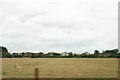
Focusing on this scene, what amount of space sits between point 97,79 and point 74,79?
1523 mm

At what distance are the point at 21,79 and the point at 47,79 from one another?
171 centimetres

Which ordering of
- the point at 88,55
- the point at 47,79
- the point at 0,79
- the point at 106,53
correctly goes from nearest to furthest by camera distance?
the point at 0,79 → the point at 47,79 → the point at 106,53 → the point at 88,55

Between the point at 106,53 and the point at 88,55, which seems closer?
the point at 106,53

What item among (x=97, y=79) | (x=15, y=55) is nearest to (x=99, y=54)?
(x=15, y=55)

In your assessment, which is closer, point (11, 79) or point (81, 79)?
point (11, 79)

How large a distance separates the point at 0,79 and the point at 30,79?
5.57 feet

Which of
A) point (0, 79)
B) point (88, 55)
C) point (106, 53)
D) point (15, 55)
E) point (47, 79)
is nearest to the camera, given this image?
point (0, 79)

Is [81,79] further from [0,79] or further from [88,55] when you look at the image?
A: [88,55]

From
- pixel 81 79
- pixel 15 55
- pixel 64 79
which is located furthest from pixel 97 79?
pixel 15 55

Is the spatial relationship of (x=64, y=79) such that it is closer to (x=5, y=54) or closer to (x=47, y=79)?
(x=47, y=79)

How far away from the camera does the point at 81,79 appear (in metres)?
18.6

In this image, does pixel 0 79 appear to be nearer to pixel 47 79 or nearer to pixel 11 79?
pixel 11 79

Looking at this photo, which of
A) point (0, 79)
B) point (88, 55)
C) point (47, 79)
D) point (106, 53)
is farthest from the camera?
point (88, 55)

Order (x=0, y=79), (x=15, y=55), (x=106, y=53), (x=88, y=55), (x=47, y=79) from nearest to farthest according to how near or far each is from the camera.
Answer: (x=0, y=79) < (x=47, y=79) < (x=15, y=55) < (x=106, y=53) < (x=88, y=55)
